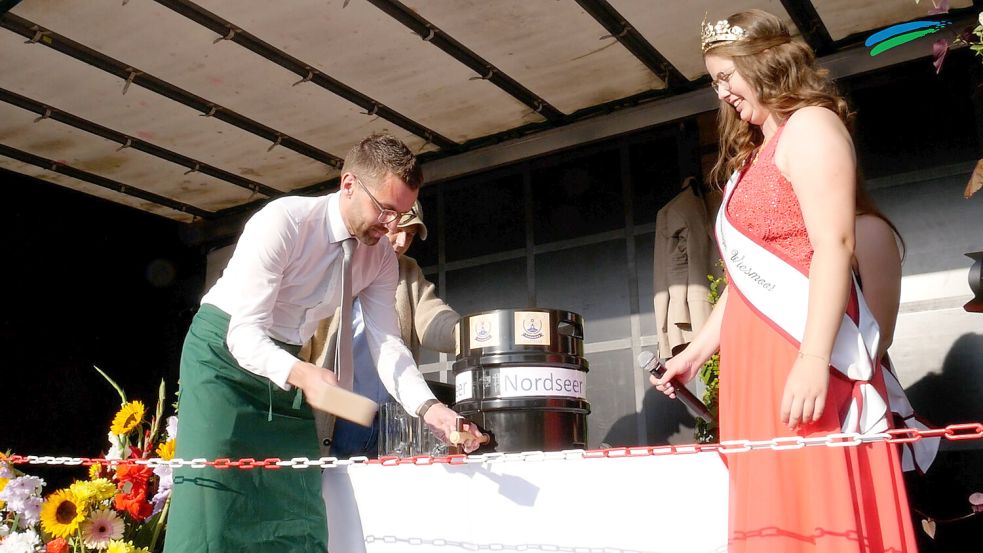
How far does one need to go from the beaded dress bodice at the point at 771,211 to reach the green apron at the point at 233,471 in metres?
1.09

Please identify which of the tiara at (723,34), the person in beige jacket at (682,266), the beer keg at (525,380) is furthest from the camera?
the person in beige jacket at (682,266)

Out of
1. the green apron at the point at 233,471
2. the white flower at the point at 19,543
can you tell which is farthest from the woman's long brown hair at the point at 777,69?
the white flower at the point at 19,543

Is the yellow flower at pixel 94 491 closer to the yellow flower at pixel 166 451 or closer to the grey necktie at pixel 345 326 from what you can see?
the yellow flower at pixel 166 451

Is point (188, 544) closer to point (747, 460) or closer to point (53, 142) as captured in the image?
point (747, 460)

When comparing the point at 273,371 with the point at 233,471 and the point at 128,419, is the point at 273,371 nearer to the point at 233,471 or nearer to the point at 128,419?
the point at 233,471

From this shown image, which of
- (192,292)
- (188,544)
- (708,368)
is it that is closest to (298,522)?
(188,544)

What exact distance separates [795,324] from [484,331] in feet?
3.90

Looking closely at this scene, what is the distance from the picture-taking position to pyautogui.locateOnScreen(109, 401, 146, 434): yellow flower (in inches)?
95.8

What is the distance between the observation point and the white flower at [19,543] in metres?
2.13

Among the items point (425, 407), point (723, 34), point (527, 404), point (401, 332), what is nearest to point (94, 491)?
point (425, 407)

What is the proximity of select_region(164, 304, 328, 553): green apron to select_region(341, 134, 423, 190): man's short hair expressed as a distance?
19.3 inches

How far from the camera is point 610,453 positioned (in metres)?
1.71

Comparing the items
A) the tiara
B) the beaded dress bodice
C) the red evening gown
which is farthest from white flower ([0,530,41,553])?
the tiara

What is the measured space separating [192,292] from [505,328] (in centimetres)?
468
